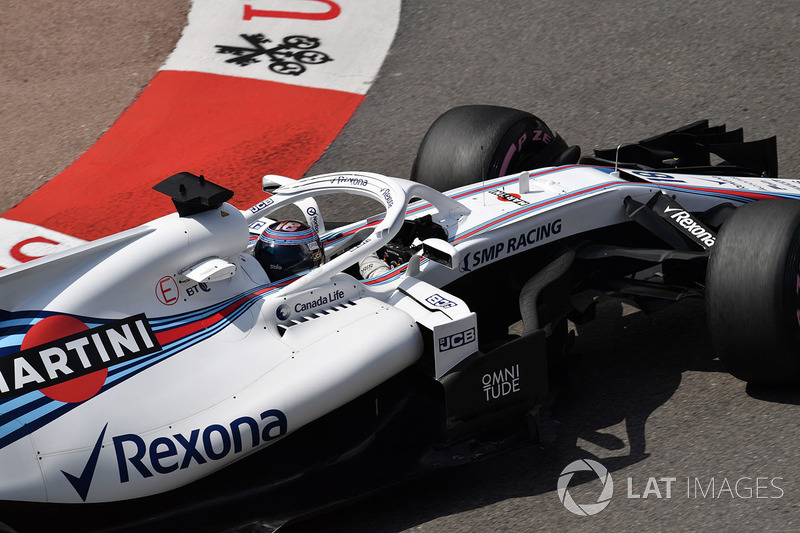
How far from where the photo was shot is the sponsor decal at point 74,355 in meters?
3.77

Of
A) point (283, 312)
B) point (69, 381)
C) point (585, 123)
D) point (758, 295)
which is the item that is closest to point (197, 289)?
point (283, 312)

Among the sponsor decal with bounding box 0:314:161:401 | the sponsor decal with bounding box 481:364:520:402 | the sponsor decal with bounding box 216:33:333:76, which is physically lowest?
the sponsor decal with bounding box 481:364:520:402

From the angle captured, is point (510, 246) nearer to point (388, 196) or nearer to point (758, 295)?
point (388, 196)

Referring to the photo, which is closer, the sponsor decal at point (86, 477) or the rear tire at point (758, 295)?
the sponsor decal at point (86, 477)

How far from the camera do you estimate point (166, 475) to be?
153 inches

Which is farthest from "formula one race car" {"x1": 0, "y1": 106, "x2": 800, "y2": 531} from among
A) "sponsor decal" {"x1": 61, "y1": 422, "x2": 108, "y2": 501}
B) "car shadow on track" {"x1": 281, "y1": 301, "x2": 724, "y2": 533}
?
"car shadow on track" {"x1": 281, "y1": 301, "x2": 724, "y2": 533}

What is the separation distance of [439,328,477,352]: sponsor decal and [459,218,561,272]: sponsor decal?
652mm

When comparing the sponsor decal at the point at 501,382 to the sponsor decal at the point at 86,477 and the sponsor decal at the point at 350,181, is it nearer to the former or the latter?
the sponsor decal at the point at 350,181

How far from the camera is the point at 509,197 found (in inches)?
212

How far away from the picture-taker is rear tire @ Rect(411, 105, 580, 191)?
598 centimetres

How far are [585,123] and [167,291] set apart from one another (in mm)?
5043

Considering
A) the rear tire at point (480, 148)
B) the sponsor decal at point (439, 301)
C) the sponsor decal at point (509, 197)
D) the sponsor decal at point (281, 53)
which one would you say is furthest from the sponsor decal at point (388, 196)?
the sponsor decal at point (281, 53)

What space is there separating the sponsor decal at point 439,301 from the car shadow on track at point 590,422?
2.53ft

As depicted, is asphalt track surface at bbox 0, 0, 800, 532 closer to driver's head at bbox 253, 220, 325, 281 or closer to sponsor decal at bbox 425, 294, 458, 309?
sponsor decal at bbox 425, 294, 458, 309
